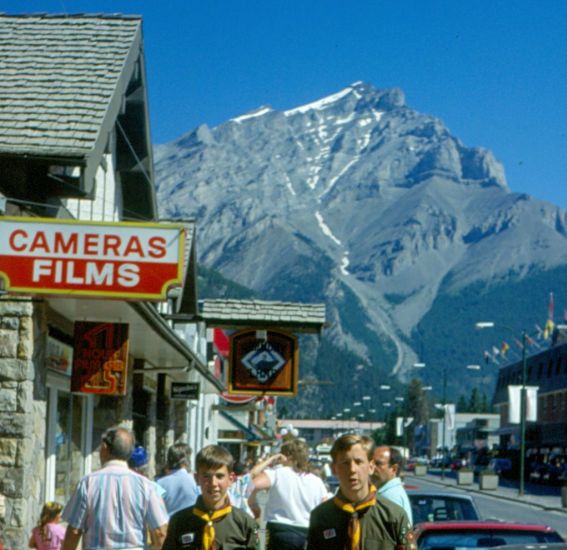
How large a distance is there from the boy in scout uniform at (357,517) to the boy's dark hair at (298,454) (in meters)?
4.17

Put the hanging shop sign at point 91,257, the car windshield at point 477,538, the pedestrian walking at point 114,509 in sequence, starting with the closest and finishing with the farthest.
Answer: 1. the pedestrian walking at point 114,509
2. the car windshield at point 477,538
3. the hanging shop sign at point 91,257

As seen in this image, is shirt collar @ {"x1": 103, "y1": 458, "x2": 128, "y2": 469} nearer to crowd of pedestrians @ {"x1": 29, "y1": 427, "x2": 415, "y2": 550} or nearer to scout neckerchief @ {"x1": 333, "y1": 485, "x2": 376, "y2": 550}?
crowd of pedestrians @ {"x1": 29, "y1": 427, "x2": 415, "y2": 550}

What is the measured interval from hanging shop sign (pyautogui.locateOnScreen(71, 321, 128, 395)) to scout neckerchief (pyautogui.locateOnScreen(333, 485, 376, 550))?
30.5 feet

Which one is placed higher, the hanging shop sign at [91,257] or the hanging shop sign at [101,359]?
the hanging shop sign at [91,257]

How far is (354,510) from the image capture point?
6.33 meters

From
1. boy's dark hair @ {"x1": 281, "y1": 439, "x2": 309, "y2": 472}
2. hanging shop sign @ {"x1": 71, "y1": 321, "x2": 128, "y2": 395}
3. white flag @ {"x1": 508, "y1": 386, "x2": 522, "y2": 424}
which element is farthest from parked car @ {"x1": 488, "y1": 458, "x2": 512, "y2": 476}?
boy's dark hair @ {"x1": 281, "y1": 439, "x2": 309, "y2": 472}

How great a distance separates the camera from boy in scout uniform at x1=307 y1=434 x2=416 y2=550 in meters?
6.29

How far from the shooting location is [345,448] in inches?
250

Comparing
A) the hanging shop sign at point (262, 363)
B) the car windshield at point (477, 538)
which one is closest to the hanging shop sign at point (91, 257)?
the car windshield at point (477, 538)

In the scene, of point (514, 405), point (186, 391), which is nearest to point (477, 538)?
point (186, 391)

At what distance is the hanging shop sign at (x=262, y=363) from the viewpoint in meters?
20.1

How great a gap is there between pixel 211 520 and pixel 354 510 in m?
1.14

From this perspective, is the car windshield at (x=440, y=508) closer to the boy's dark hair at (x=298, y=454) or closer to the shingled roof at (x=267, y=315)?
the boy's dark hair at (x=298, y=454)

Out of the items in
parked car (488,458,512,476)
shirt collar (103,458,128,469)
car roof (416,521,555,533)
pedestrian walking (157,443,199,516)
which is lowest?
parked car (488,458,512,476)
